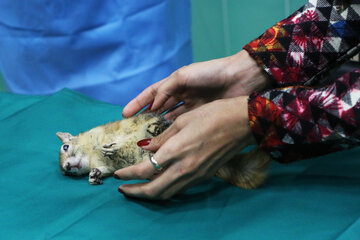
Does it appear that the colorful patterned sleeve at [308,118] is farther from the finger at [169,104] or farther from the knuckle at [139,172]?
the finger at [169,104]

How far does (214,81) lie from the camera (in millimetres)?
1147

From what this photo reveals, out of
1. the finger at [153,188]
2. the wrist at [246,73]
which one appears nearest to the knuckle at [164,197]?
the finger at [153,188]

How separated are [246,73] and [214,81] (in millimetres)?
84

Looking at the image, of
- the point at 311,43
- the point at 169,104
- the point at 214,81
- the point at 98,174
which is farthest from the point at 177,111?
the point at 311,43

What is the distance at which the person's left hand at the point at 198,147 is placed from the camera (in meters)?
0.84

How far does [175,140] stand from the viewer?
844 mm


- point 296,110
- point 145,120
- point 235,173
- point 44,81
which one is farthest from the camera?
point 44,81

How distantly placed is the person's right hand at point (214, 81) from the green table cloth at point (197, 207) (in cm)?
24

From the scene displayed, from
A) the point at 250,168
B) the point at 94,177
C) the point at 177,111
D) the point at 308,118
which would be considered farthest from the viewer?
the point at 177,111

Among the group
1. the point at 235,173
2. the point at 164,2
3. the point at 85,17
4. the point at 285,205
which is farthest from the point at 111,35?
the point at 285,205

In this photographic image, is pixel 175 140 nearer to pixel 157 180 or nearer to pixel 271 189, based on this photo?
pixel 157 180

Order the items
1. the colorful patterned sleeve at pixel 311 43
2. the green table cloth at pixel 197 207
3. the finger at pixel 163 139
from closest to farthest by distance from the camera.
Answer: the green table cloth at pixel 197 207, the finger at pixel 163 139, the colorful patterned sleeve at pixel 311 43

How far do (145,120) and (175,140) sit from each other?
28 cm

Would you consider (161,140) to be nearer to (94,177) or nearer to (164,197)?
(164,197)
